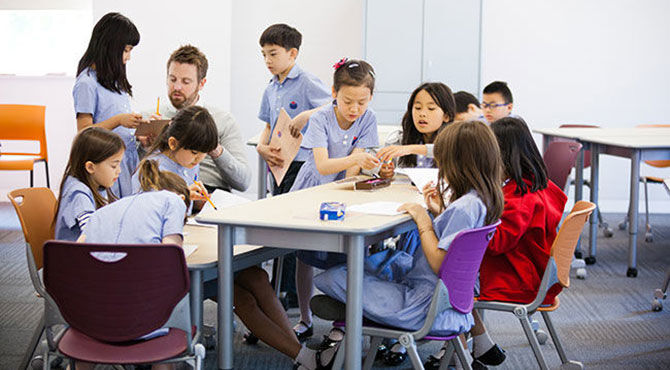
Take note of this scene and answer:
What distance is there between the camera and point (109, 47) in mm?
3635

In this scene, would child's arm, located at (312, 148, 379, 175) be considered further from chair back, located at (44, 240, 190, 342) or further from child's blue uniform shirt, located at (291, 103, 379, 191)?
chair back, located at (44, 240, 190, 342)

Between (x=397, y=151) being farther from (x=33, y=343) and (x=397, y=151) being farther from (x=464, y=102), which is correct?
(x=33, y=343)

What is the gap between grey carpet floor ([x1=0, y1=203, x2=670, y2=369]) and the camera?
127 inches

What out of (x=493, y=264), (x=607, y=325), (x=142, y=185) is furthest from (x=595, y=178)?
(x=142, y=185)

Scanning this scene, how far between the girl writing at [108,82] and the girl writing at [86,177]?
2.58 ft

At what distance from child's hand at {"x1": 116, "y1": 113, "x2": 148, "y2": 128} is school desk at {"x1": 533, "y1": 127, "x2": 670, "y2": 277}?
2684 mm

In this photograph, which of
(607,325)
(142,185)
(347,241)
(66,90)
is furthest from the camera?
(66,90)

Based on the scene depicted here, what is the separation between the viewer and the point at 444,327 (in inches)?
90.7

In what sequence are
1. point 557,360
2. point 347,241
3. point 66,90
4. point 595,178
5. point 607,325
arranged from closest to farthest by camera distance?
1. point 347,241
2. point 557,360
3. point 607,325
4. point 595,178
5. point 66,90

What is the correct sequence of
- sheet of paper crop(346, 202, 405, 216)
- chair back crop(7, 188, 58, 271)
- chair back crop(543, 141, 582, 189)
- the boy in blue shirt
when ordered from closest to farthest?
sheet of paper crop(346, 202, 405, 216) < chair back crop(7, 188, 58, 271) < the boy in blue shirt < chair back crop(543, 141, 582, 189)

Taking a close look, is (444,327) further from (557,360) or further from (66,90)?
(66,90)

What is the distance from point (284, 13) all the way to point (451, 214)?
16.7 feet

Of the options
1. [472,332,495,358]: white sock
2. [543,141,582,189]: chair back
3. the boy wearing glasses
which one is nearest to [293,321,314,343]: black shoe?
[472,332,495,358]: white sock

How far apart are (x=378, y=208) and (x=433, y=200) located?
0.82 feet
